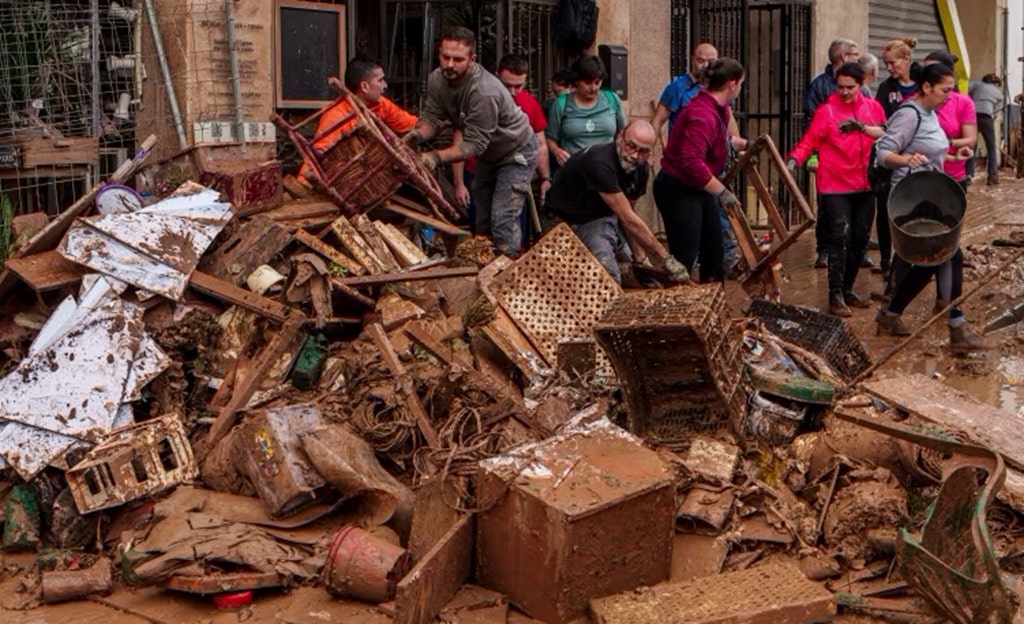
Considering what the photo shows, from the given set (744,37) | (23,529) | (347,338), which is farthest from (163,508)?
(744,37)

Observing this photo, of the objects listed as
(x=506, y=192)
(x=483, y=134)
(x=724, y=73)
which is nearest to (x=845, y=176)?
(x=724, y=73)

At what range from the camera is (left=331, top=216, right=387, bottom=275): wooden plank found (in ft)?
25.3

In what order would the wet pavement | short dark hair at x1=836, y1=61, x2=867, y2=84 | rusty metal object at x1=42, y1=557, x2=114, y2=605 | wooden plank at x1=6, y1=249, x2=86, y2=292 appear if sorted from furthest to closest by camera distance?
short dark hair at x1=836, y1=61, x2=867, y2=84 → the wet pavement → wooden plank at x1=6, y1=249, x2=86, y2=292 → rusty metal object at x1=42, y1=557, x2=114, y2=605

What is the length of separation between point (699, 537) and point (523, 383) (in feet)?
5.30

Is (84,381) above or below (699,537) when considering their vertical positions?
above

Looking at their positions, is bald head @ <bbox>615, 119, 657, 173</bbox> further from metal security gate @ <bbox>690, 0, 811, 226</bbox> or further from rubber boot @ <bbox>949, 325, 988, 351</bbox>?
metal security gate @ <bbox>690, 0, 811, 226</bbox>

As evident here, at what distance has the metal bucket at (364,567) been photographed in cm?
528

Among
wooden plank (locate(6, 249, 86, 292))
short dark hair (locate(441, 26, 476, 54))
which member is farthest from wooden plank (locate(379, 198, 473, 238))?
wooden plank (locate(6, 249, 86, 292))

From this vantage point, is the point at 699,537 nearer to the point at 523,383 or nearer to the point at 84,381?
the point at 523,383

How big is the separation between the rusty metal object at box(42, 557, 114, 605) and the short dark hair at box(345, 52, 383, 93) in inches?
166

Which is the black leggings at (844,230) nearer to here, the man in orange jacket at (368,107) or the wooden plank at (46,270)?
the man in orange jacket at (368,107)

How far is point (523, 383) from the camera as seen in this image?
23.1ft

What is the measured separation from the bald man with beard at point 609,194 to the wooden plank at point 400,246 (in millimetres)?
924

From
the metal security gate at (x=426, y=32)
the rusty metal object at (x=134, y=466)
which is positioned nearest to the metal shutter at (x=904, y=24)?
the metal security gate at (x=426, y=32)
